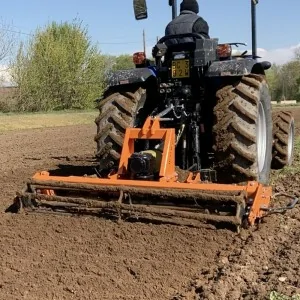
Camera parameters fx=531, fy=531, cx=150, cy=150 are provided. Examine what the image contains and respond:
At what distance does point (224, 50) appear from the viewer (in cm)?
564

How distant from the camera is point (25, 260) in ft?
13.2

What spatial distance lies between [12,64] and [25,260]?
2951cm

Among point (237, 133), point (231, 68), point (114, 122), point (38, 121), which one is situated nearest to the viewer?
point (237, 133)

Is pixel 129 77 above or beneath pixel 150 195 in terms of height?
above

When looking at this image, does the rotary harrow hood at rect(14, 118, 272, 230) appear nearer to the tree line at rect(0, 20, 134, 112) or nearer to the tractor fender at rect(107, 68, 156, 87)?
the tractor fender at rect(107, 68, 156, 87)

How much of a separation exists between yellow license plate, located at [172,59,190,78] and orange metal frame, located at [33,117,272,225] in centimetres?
79

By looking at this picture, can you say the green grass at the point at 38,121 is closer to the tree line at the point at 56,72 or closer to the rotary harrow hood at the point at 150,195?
the tree line at the point at 56,72

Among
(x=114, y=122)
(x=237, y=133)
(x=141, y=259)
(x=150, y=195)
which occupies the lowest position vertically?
(x=141, y=259)

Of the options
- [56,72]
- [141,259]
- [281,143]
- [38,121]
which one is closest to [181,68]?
[281,143]

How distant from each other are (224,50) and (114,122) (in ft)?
4.58

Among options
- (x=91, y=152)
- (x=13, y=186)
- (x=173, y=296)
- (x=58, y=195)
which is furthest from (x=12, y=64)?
(x=173, y=296)

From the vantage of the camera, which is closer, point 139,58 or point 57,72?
point 139,58

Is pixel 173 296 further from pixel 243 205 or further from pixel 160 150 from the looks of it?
pixel 160 150

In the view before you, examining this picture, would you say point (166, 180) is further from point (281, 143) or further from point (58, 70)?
point (58, 70)
